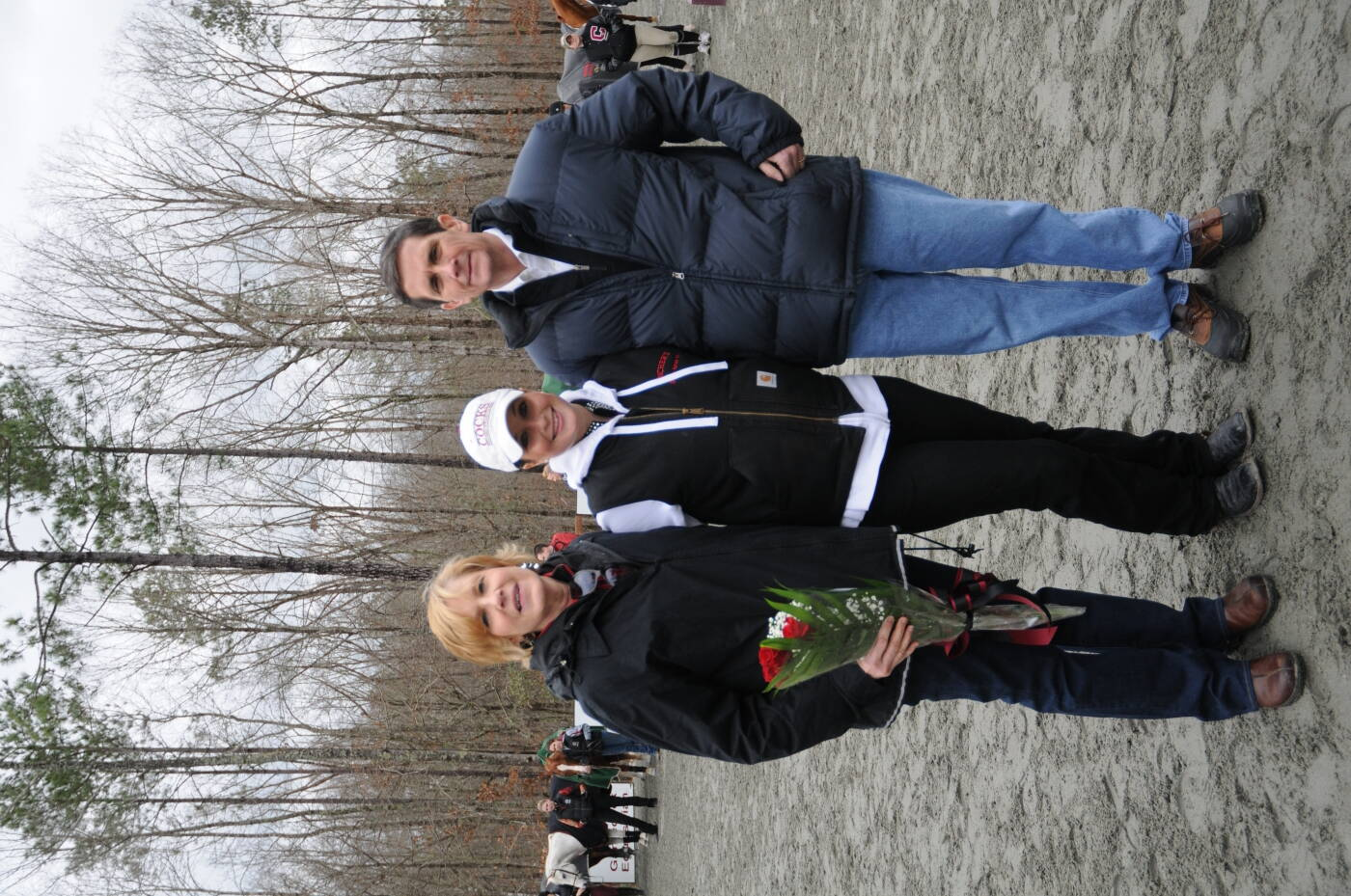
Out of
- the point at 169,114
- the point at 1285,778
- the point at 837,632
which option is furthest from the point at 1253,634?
the point at 169,114

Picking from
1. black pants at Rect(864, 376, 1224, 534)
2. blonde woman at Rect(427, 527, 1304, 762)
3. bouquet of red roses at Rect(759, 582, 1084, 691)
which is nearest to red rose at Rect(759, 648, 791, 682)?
bouquet of red roses at Rect(759, 582, 1084, 691)

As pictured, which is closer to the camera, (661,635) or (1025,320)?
(661,635)

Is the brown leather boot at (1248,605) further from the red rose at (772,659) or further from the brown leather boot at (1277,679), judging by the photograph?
the red rose at (772,659)

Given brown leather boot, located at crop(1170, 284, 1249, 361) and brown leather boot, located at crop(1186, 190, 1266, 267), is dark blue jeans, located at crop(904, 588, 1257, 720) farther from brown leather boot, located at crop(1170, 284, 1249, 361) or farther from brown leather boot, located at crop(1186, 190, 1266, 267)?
brown leather boot, located at crop(1186, 190, 1266, 267)

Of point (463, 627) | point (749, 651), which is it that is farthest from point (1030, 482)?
point (463, 627)

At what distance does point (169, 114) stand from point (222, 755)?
8.66m

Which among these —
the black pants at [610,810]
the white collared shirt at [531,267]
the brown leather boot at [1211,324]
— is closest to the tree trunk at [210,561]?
the black pants at [610,810]

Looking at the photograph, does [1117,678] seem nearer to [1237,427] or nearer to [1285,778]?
[1285,778]

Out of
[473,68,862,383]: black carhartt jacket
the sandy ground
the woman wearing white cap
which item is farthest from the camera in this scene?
[473,68,862,383]: black carhartt jacket

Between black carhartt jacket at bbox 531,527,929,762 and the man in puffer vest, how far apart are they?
2.33 ft

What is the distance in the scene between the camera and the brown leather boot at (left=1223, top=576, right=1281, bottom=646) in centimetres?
283

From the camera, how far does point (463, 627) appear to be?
2977mm

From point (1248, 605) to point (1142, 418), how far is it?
1082 mm

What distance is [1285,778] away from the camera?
2707mm
